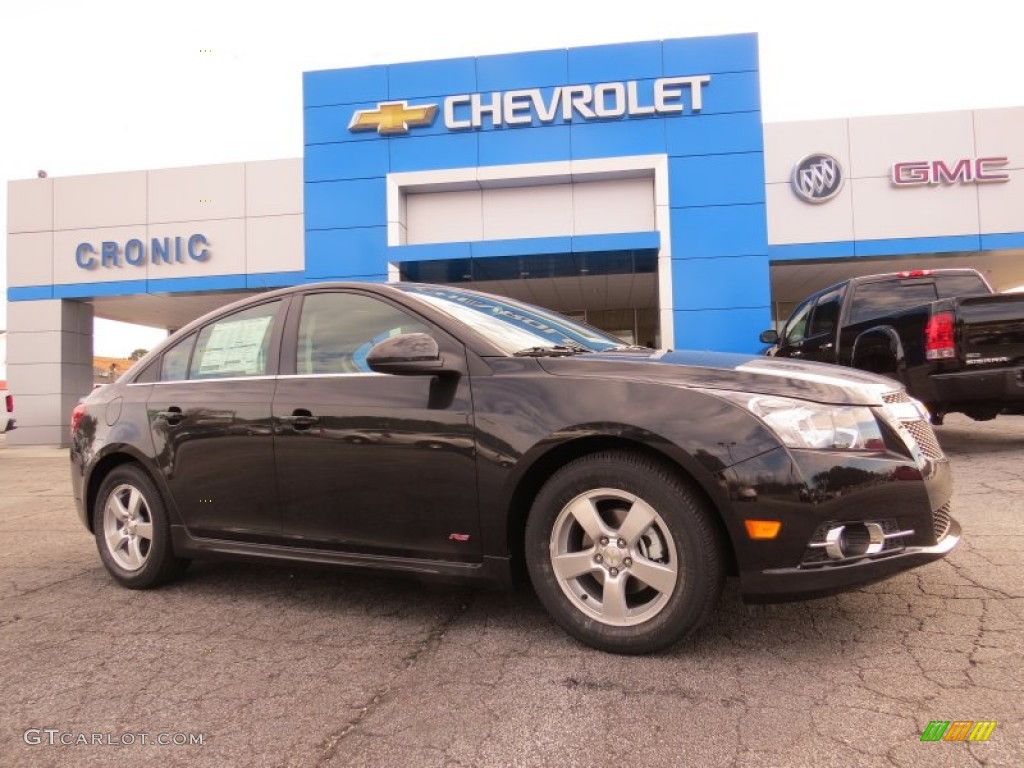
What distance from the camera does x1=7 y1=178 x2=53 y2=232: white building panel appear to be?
16578 mm

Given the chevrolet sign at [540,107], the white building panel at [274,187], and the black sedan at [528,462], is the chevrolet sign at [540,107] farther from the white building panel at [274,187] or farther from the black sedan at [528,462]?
the black sedan at [528,462]

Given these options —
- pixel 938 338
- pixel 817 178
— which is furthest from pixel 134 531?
pixel 817 178

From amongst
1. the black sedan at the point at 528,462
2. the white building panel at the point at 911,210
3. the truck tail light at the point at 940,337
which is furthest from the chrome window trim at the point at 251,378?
the white building panel at the point at 911,210

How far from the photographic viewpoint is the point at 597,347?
339 cm

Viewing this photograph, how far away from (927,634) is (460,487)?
1934 millimetres

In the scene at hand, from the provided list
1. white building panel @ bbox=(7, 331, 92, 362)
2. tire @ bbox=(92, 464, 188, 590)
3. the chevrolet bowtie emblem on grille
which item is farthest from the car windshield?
white building panel @ bbox=(7, 331, 92, 362)

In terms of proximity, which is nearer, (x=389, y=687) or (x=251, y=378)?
(x=389, y=687)

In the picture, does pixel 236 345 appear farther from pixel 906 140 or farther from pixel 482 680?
pixel 906 140

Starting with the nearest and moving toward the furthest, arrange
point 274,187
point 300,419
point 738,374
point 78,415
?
point 738,374, point 300,419, point 78,415, point 274,187

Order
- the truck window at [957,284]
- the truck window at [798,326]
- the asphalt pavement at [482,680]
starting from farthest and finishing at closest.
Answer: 1. the truck window at [798,326]
2. the truck window at [957,284]
3. the asphalt pavement at [482,680]

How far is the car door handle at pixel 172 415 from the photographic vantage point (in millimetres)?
3584

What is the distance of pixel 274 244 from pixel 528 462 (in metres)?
14.7

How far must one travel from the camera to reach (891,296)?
769 cm

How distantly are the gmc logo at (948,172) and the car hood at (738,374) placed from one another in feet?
45.3
